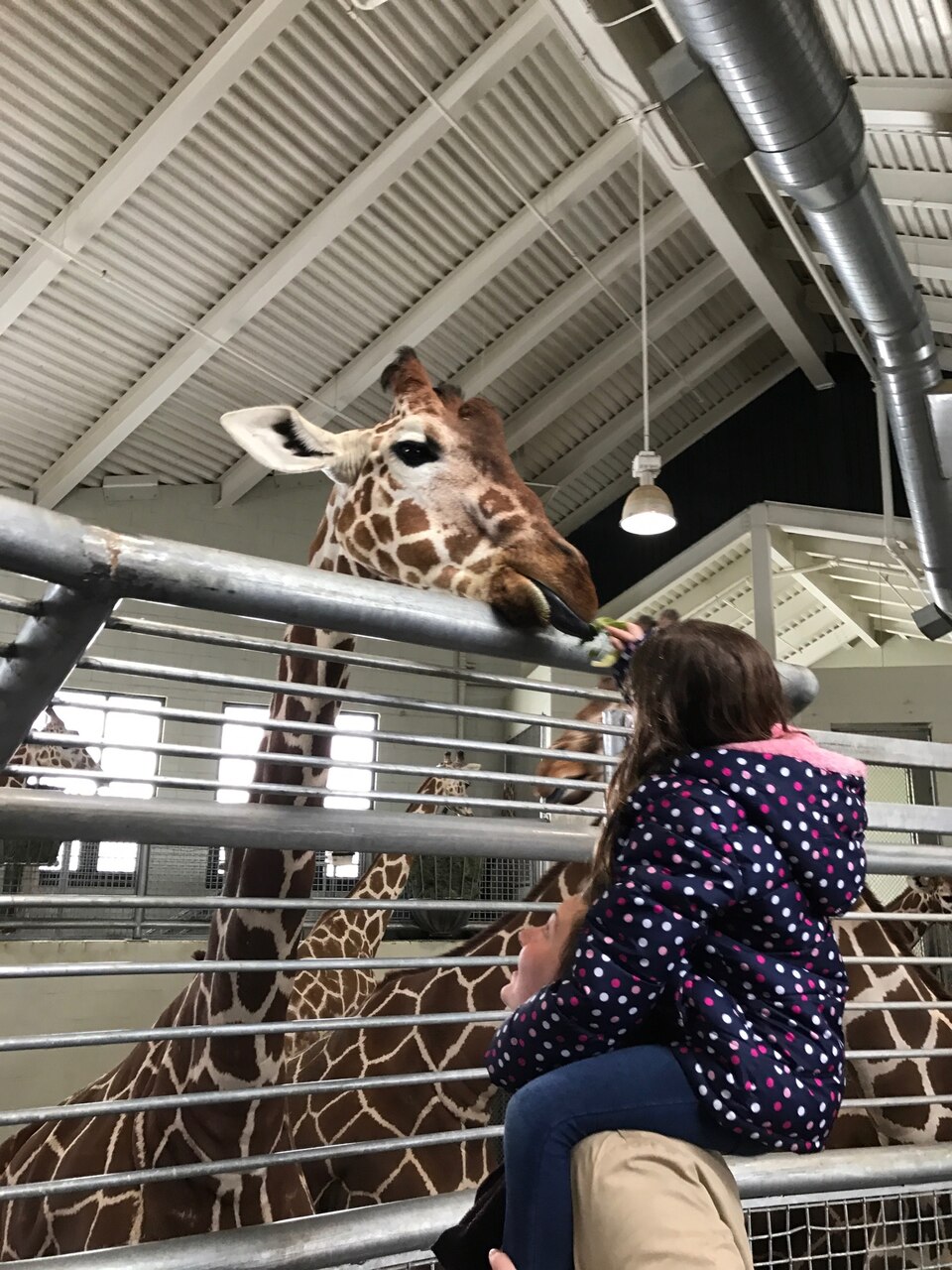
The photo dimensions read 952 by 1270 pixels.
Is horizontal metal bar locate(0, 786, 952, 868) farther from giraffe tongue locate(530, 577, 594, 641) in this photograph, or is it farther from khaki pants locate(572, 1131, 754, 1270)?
khaki pants locate(572, 1131, 754, 1270)

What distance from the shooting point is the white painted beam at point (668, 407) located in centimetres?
1137

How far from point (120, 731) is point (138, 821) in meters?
8.92

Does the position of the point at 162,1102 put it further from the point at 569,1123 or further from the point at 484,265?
the point at 484,265

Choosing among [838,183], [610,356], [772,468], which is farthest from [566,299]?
[838,183]

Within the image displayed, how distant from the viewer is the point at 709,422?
1247cm

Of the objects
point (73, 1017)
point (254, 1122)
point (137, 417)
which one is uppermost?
point (137, 417)

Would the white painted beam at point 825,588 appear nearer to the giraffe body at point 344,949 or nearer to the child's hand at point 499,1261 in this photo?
the giraffe body at point 344,949

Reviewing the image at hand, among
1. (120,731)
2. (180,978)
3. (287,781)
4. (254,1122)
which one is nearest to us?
(254,1122)

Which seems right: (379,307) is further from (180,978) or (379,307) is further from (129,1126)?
(129,1126)

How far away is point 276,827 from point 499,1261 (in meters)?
0.56

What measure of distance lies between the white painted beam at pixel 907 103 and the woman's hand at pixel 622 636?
579 centimetres

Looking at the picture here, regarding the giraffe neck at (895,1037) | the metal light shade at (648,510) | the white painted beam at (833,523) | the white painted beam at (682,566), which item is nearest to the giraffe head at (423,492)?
the giraffe neck at (895,1037)

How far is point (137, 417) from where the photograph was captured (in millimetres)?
8914

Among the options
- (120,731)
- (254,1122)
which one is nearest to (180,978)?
(120,731)
